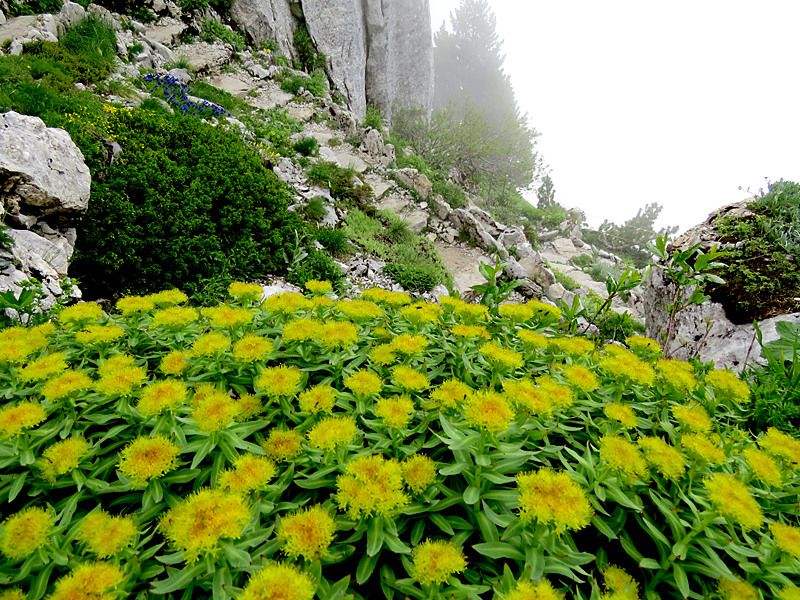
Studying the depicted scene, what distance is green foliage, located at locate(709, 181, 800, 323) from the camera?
405cm

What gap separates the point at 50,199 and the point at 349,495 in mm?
4842

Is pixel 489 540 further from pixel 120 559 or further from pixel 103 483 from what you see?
pixel 103 483

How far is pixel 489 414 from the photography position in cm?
110

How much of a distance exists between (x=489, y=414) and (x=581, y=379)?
552 millimetres

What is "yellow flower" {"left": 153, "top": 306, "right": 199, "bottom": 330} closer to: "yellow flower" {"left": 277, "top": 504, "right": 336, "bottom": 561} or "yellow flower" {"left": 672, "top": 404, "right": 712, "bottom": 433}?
"yellow flower" {"left": 277, "top": 504, "right": 336, "bottom": 561}

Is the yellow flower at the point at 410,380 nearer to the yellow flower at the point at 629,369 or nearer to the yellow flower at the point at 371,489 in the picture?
the yellow flower at the point at 371,489

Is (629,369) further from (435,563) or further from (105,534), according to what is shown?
(105,534)

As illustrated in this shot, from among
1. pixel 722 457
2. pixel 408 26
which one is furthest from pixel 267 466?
pixel 408 26

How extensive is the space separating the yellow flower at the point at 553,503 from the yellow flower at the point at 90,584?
3.20 feet

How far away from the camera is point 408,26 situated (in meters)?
26.3

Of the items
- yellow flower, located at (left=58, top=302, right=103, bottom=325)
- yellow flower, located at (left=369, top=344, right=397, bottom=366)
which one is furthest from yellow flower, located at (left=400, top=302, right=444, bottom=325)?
yellow flower, located at (left=58, top=302, right=103, bottom=325)

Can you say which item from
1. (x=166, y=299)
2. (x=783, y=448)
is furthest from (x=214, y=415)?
(x=783, y=448)

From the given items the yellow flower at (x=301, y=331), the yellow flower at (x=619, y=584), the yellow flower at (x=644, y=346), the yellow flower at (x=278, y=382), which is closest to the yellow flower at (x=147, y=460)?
the yellow flower at (x=278, y=382)

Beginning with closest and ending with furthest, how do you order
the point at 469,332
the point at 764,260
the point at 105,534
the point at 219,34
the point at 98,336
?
the point at 105,534
the point at 98,336
the point at 469,332
the point at 764,260
the point at 219,34
